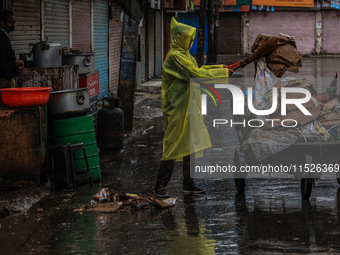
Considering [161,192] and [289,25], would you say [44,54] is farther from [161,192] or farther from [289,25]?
[289,25]

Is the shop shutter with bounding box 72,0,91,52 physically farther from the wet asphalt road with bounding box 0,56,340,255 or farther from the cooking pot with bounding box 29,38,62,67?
the wet asphalt road with bounding box 0,56,340,255

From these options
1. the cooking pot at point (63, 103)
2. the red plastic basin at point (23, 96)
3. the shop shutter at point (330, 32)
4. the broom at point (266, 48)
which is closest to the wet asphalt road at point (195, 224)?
the cooking pot at point (63, 103)

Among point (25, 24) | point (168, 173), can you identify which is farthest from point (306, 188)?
point (25, 24)

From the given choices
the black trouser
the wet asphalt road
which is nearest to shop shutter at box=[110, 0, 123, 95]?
the wet asphalt road

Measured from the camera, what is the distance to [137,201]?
309 inches

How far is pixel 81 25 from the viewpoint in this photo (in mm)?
16750

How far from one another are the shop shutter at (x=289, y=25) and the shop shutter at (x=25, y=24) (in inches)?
1556

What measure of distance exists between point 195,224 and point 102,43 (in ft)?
42.4

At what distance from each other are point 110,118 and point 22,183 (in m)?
3.25

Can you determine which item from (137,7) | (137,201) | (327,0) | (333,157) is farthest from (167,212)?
(327,0)

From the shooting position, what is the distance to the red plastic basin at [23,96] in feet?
27.6

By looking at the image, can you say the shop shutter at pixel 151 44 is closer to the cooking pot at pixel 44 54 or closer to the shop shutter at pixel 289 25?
the cooking pot at pixel 44 54

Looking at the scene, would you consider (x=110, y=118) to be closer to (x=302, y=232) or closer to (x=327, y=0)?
(x=302, y=232)

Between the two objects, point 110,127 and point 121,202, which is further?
point 110,127
